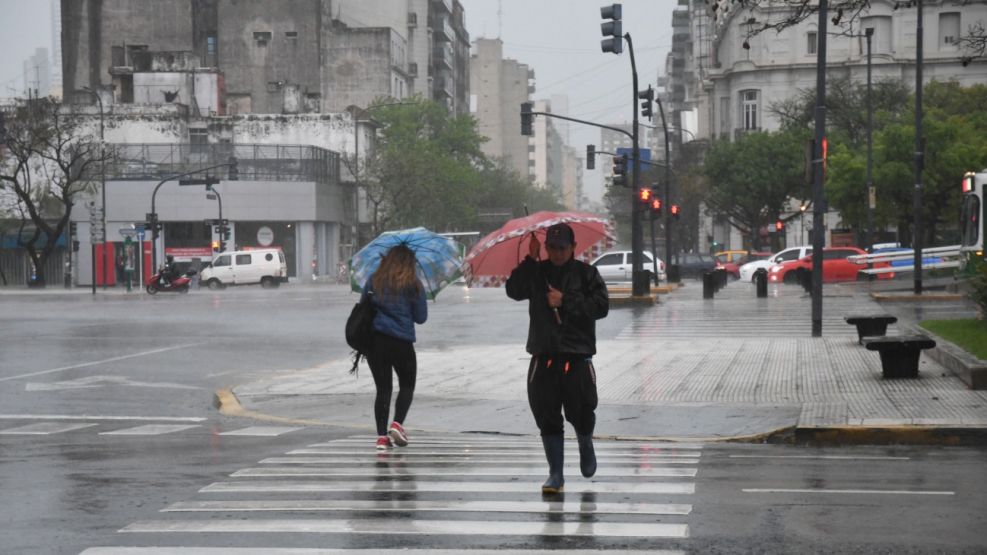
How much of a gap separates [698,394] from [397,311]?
5.40 meters

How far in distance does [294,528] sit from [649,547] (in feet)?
6.61

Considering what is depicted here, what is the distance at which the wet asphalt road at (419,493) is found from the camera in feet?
25.6

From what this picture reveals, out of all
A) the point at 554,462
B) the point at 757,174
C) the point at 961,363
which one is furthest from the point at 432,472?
the point at 757,174

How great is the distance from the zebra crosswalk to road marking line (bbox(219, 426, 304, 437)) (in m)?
2.18

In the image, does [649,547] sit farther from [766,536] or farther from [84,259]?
[84,259]

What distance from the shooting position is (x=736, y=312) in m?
35.1

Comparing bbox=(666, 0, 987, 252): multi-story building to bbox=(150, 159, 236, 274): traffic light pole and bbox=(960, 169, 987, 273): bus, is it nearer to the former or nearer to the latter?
bbox=(150, 159, 236, 274): traffic light pole

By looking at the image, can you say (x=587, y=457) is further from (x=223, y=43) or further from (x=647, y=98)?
(x=223, y=43)

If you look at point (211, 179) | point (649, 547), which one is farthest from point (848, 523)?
point (211, 179)

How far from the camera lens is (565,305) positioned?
9.16m

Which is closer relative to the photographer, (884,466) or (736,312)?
(884,466)

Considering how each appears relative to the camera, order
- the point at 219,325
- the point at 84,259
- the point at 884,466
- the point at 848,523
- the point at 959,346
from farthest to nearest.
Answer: the point at 84,259 → the point at 219,325 → the point at 959,346 → the point at 884,466 → the point at 848,523

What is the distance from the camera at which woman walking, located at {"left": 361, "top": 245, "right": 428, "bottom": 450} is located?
1235 centimetres

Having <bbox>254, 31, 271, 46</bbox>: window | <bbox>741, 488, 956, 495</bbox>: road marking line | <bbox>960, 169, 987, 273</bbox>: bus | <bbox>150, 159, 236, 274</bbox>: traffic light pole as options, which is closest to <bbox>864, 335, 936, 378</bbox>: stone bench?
<bbox>741, 488, 956, 495</bbox>: road marking line
